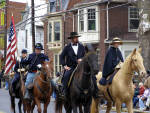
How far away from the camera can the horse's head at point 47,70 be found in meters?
12.7

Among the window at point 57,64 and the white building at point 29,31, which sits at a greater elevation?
the white building at point 29,31

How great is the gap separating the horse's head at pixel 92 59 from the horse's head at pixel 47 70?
2.33 metres

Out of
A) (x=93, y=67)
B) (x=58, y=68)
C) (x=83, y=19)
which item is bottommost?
(x=58, y=68)

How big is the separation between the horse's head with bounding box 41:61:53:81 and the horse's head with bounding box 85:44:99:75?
2334mm

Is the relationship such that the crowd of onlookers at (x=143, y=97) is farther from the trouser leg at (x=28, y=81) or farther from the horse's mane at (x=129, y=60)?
Answer: the horse's mane at (x=129, y=60)

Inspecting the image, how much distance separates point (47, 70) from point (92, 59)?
2701mm

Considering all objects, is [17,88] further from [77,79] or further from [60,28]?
[60,28]

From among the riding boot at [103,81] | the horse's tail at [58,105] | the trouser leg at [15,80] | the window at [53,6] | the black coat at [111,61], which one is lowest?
the horse's tail at [58,105]

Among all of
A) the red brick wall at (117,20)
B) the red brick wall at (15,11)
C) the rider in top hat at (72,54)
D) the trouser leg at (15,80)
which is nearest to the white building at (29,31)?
the red brick wall at (15,11)

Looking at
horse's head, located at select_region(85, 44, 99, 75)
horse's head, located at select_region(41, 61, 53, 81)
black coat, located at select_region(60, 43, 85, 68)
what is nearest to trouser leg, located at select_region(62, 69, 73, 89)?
black coat, located at select_region(60, 43, 85, 68)

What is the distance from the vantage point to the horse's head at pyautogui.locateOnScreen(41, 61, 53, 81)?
500 inches

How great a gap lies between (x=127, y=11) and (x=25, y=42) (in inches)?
831

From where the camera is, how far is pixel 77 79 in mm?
11195

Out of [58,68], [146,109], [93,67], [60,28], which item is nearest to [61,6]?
[60,28]
